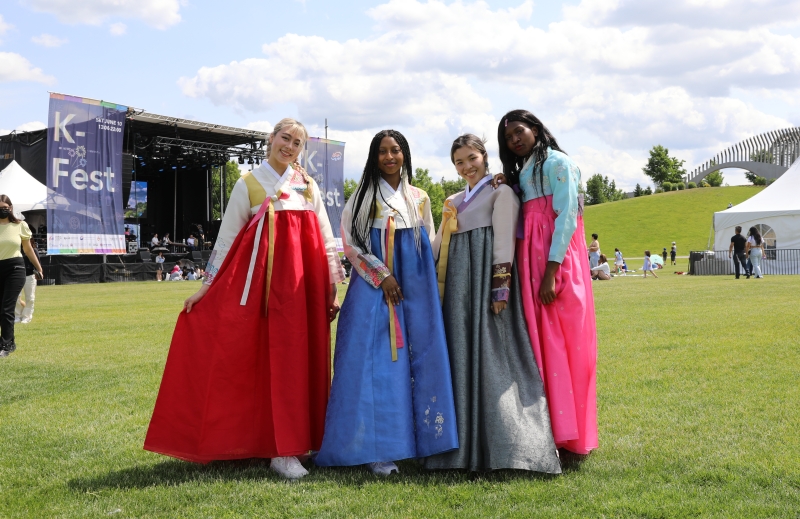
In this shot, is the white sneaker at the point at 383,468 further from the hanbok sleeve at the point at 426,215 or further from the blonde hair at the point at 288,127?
the blonde hair at the point at 288,127

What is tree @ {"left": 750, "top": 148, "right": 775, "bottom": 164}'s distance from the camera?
243 ft

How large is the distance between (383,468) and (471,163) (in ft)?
5.02

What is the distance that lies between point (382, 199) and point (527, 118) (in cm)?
83

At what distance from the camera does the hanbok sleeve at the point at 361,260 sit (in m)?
3.33

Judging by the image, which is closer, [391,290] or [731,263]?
[391,290]

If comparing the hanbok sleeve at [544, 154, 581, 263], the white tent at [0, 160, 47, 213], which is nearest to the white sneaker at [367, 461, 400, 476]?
the hanbok sleeve at [544, 154, 581, 263]

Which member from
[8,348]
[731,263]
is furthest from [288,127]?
[731,263]

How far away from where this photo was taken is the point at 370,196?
346 centimetres

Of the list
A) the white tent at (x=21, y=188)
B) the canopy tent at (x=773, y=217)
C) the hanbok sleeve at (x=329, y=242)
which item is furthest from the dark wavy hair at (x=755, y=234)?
the white tent at (x=21, y=188)

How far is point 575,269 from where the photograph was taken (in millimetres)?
3393

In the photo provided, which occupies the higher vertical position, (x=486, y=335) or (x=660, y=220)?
(x=660, y=220)

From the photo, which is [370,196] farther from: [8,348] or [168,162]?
[168,162]

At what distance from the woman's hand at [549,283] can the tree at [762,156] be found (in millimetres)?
80854

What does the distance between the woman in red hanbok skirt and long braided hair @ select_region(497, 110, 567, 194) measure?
104 cm
